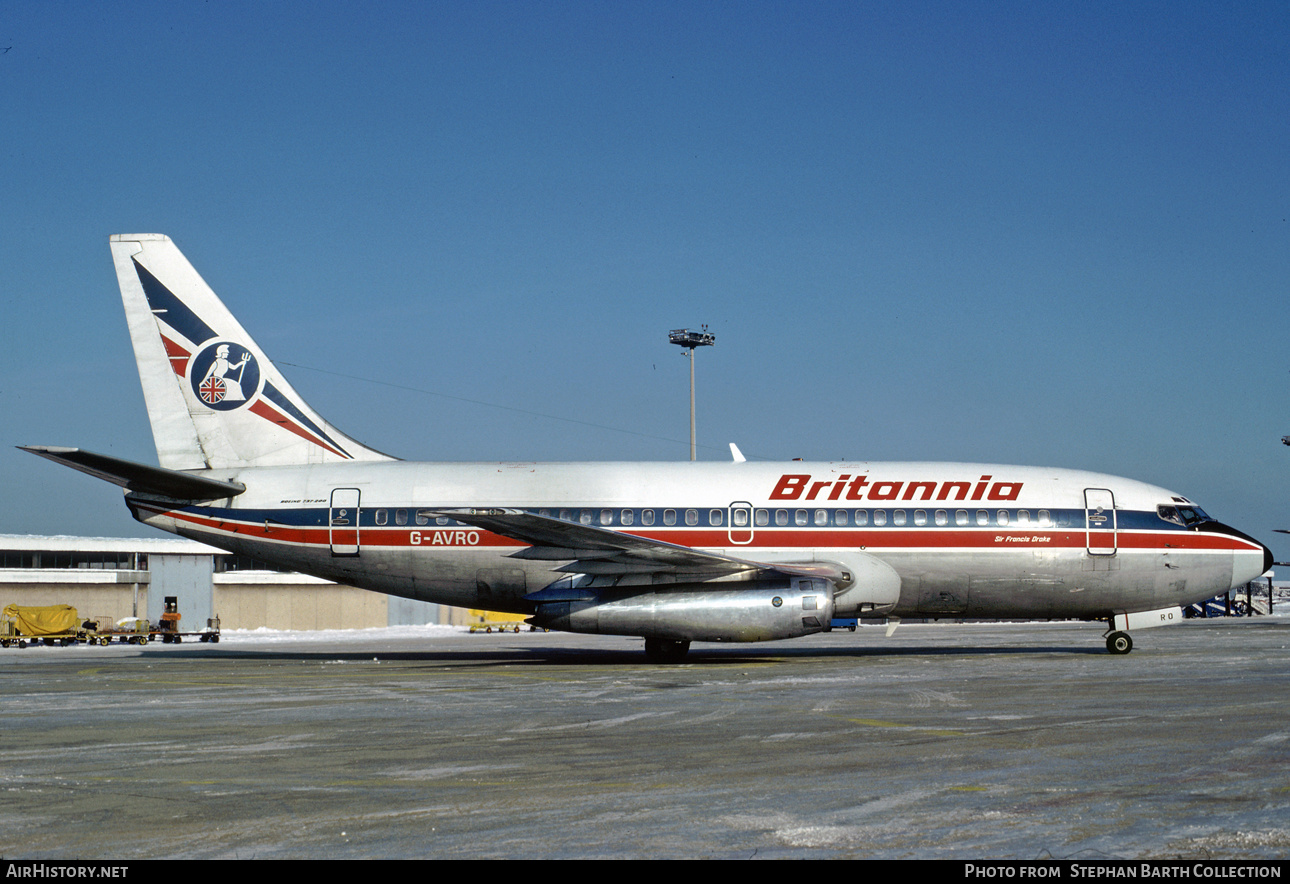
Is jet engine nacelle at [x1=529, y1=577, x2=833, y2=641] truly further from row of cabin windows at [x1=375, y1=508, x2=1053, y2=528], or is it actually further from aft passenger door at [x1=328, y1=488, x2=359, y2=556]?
aft passenger door at [x1=328, y1=488, x2=359, y2=556]

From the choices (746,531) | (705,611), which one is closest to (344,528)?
(705,611)

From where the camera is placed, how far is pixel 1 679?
20.8 metres

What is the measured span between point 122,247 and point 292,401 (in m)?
5.51

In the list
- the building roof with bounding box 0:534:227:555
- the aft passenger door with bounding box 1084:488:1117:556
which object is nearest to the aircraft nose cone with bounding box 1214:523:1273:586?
the aft passenger door with bounding box 1084:488:1117:556

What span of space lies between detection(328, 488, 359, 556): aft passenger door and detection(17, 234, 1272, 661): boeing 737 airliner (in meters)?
0.03

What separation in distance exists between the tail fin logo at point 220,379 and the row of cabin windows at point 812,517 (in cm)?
578

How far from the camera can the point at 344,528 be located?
24453 mm

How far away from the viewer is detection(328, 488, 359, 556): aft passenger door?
2444 cm

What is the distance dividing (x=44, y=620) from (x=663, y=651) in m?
27.1

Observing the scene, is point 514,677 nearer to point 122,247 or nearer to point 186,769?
point 186,769

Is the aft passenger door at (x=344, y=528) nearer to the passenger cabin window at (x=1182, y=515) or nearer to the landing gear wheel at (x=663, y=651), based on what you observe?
the landing gear wheel at (x=663, y=651)

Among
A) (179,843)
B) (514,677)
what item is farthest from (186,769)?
Result: (514,677)

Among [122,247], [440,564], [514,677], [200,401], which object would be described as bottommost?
[514,677]
